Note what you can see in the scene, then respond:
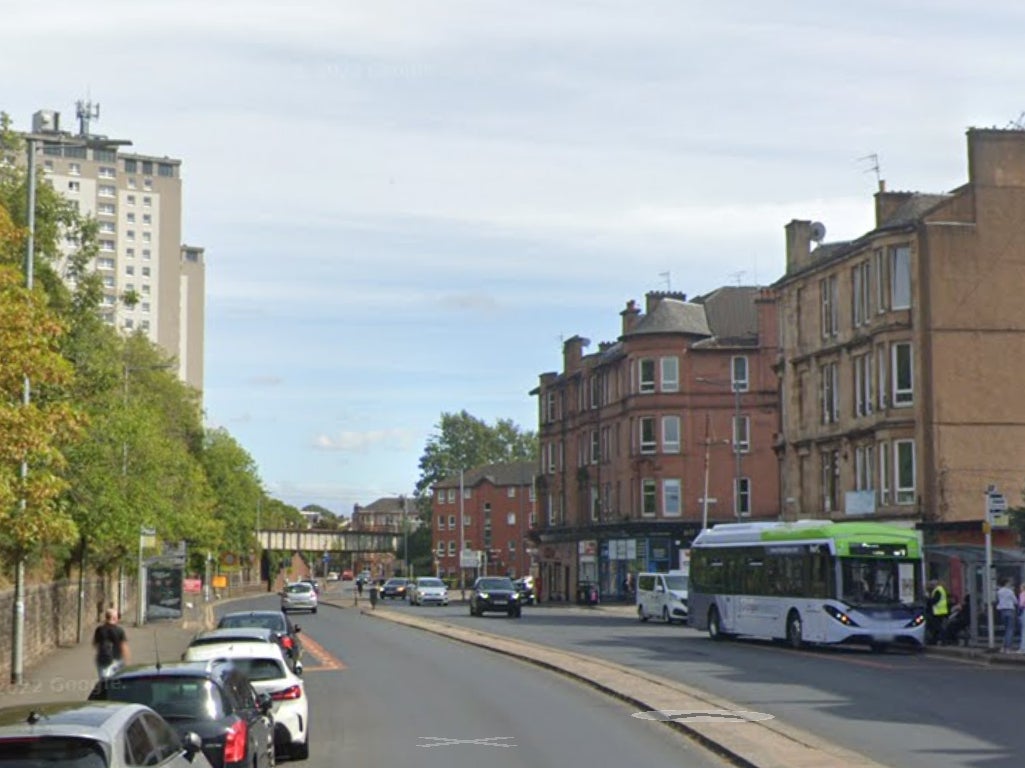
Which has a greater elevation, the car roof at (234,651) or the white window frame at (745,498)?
the white window frame at (745,498)

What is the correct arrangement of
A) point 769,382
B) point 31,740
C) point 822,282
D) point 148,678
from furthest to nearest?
point 769,382 < point 822,282 < point 148,678 < point 31,740

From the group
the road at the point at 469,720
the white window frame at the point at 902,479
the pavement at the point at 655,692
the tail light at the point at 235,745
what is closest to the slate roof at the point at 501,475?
the white window frame at the point at 902,479

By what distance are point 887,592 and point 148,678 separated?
86.1 ft

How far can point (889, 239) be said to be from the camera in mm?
54531

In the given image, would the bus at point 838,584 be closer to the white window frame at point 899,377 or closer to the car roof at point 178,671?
the white window frame at point 899,377

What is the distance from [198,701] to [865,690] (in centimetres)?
1569

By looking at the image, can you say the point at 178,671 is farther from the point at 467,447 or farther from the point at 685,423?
the point at 467,447

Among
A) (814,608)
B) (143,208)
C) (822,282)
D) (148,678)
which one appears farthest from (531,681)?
(143,208)

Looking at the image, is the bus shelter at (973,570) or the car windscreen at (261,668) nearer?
the car windscreen at (261,668)

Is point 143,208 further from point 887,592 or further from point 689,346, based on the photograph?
point 887,592

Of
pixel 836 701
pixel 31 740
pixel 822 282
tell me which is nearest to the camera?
pixel 31 740

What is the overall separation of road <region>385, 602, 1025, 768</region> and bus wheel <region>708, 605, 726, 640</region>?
0.45 m

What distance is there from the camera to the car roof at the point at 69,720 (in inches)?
383

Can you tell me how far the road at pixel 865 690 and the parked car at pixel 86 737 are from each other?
8935mm
